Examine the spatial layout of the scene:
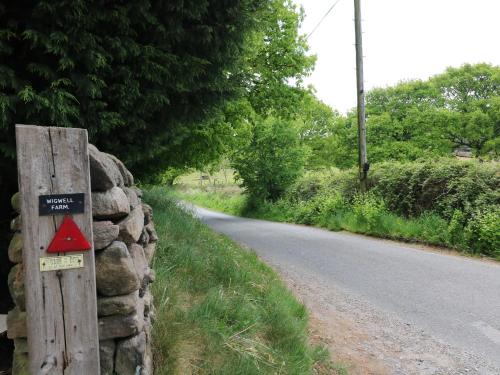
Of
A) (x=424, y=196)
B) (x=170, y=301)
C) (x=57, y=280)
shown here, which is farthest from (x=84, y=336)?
(x=424, y=196)

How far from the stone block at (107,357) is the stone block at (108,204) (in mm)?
838

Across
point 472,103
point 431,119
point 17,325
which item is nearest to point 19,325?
point 17,325

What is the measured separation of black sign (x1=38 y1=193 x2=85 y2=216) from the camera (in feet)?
7.51

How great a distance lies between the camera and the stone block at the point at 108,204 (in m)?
2.70

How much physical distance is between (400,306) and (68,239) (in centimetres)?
545

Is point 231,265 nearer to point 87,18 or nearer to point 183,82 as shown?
point 183,82

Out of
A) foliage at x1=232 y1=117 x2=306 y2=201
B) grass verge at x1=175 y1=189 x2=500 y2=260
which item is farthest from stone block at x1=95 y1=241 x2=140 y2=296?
foliage at x1=232 y1=117 x2=306 y2=201

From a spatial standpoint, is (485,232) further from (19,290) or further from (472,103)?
(472,103)

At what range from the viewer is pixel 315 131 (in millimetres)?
43625

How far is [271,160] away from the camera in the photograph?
85.5 ft

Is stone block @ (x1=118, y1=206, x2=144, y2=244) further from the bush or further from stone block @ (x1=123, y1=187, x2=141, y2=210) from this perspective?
the bush

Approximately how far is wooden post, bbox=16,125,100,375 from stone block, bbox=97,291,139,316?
7.1 inches

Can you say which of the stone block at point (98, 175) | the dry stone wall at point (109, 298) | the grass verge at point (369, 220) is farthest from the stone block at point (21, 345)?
the grass verge at point (369, 220)

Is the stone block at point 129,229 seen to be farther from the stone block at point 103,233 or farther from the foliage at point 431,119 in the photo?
the foliage at point 431,119
